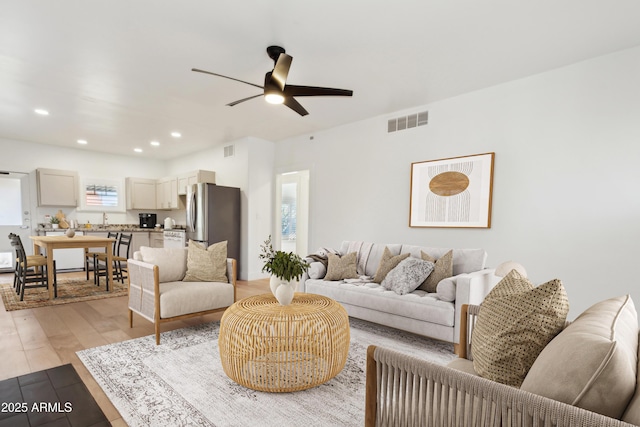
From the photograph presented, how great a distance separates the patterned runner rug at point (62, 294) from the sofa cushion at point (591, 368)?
17.1 feet

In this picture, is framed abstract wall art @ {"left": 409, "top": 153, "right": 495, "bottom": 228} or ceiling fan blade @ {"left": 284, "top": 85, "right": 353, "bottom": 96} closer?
ceiling fan blade @ {"left": 284, "top": 85, "right": 353, "bottom": 96}

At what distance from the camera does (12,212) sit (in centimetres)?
636

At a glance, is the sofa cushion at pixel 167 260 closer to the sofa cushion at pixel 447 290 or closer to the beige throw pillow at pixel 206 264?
the beige throw pillow at pixel 206 264

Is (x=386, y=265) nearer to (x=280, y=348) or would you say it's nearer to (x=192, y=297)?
(x=280, y=348)

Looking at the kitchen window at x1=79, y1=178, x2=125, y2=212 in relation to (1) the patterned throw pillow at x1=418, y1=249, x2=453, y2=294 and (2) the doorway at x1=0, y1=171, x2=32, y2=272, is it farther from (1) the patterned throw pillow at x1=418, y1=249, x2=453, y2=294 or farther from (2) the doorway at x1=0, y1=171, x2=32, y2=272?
(1) the patterned throw pillow at x1=418, y1=249, x2=453, y2=294

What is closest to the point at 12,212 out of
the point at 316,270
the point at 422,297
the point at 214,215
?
the point at 214,215

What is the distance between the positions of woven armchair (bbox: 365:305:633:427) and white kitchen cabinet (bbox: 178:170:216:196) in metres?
6.07

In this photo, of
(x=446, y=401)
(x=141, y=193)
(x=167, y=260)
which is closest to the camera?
(x=446, y=401)

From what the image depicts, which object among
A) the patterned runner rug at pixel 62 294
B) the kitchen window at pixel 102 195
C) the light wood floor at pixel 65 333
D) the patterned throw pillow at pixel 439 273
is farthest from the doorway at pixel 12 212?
the patterned throw pillow at pixel 439 273

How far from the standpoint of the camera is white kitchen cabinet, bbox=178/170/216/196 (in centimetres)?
646

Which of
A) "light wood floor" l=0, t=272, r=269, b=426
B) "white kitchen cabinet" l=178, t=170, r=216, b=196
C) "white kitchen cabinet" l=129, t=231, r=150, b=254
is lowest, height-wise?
"light wood floor" l=0, t=272, r=269, b=426

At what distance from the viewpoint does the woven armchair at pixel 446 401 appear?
0.79 metres

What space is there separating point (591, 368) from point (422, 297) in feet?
6.97

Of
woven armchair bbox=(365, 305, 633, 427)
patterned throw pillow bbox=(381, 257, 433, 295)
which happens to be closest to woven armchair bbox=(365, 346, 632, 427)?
woven armchair bbox=(365, 305, 633, 427)
